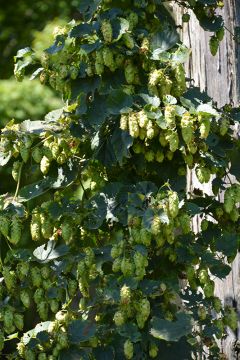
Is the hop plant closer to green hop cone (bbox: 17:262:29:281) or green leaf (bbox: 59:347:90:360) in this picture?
green leaf (bbox: 59:347:90:360)

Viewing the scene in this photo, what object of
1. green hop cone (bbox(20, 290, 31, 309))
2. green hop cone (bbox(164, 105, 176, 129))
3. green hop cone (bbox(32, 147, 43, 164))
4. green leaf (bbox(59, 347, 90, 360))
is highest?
green hop cone (bbox(164, 105, 176, 129))

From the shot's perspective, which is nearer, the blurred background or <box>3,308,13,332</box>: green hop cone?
<box>3,308,13,332</box>: green hop cone

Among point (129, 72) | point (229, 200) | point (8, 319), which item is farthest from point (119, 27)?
point (8, 319)

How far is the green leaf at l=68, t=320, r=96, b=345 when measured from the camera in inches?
107

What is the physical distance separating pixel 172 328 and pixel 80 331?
289 millimetres

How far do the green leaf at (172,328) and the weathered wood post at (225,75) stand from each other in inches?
30.3

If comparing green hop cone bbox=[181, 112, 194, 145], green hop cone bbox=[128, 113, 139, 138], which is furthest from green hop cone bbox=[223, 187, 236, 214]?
green hop cone bbox=[128, 113, 139, 138]

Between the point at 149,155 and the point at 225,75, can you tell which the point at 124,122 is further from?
the point at 225,75

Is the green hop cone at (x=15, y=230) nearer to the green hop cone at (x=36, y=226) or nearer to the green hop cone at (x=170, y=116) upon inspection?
the green hop cone at (x=36, y=226)

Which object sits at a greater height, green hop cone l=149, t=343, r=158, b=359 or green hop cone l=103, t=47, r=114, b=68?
green hop cone l=103, t=47, r=114, b=68

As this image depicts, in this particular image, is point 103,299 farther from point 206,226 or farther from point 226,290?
point 226,290

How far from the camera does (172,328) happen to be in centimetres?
268

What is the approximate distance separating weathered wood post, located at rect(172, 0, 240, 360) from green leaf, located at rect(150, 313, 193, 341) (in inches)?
30.3

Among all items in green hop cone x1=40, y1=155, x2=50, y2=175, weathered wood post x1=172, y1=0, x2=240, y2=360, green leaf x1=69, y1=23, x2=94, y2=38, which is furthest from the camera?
weathered wood post x1=172, y1=0, x2=240, y2=360
